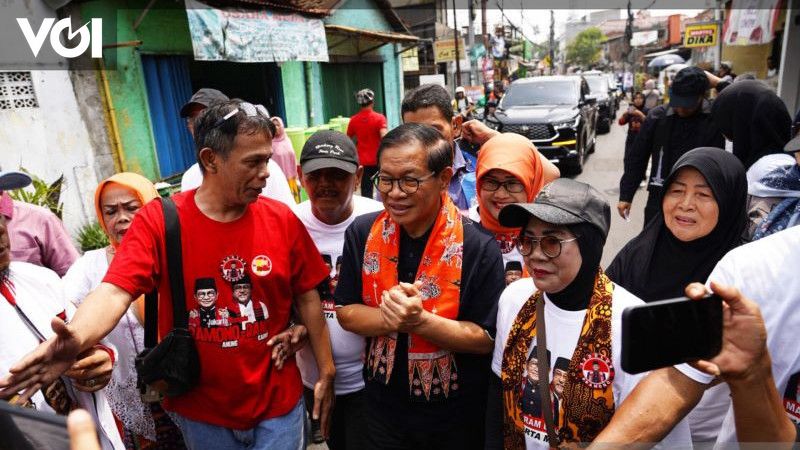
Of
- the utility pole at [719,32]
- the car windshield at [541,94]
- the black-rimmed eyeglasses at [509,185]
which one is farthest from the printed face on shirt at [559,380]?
the utility pole at [719,32]

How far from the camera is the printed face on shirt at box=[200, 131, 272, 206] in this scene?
5.71 feet

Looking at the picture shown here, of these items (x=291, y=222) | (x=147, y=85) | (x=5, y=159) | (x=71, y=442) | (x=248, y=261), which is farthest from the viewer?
(x=147, y=85)

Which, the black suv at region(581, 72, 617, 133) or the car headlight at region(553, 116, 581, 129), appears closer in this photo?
the car headlight at region(553, 116, 581, 129)

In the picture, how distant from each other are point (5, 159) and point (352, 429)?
479 centimetres

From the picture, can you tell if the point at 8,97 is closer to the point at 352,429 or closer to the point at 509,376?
the point at 352,429

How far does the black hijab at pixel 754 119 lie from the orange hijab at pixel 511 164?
6.58 ft

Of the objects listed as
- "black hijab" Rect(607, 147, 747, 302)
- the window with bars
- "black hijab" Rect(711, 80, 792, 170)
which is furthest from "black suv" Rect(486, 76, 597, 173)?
the window with bars

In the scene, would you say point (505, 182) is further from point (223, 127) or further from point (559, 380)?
point (223, 127)

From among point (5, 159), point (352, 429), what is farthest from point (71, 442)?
point (5, 159)

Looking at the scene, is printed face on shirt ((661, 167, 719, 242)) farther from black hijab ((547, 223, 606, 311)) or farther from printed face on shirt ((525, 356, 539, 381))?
printed face on shirt ((525, 356, 539, 381))

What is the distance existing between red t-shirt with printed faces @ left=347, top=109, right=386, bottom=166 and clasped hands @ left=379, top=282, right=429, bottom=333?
→ 5.69 metres

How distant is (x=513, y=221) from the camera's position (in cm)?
166

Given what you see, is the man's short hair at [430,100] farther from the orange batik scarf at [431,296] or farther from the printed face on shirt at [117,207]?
the printed face on shirt at [117,207]

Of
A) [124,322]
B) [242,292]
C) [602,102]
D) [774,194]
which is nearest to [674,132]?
[774,194]
